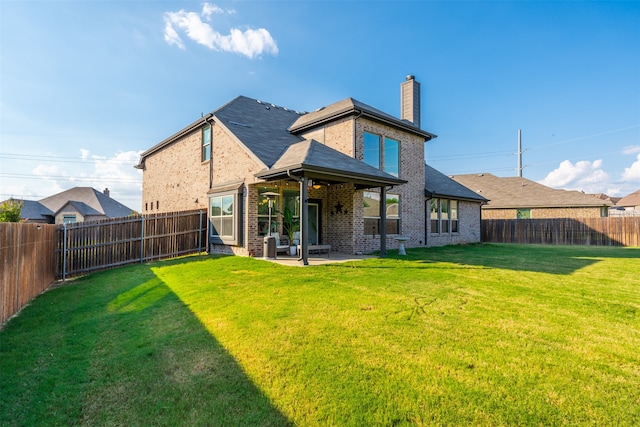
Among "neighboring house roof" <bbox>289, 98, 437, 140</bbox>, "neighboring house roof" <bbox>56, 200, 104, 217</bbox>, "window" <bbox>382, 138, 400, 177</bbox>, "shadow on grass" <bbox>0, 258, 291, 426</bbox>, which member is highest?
"neighboring house roof" <bbox>289, 98, 437, 140</bbox>

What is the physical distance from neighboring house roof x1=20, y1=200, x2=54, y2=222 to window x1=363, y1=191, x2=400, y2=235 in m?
41.5

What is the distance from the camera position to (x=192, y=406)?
2.81 metres

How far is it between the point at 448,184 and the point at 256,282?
→ 49.7 feet

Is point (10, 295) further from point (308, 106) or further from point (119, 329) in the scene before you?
point (308, 106)

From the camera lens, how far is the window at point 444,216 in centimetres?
1655

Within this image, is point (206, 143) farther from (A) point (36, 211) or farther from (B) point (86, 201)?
(A) point (36, 211)

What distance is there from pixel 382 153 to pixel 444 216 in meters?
6.35

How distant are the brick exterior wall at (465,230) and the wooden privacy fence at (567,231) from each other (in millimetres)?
2194

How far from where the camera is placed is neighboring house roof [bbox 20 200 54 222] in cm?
3591

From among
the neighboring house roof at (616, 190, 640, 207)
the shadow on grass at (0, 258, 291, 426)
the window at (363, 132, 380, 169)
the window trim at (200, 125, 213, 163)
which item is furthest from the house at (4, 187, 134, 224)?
the neighboring house roof at (616, 190, 640, 207)

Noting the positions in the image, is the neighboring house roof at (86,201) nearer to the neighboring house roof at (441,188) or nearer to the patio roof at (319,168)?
the patio roof at (319,168)

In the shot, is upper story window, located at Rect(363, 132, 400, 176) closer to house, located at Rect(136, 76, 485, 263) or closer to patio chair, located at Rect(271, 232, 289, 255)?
house, located at Rect(136, 76, 485, 263)

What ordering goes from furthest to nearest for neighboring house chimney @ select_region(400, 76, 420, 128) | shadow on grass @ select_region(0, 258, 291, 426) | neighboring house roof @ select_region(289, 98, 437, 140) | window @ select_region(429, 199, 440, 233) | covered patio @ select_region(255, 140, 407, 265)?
window @ select_region(429, 199, 440, 233), neighboring house chimney @ select_region(400, 76, 420, 128), neighboring house roof @ select_region(289, 98, 437, 140), covered patio @ select_region(255, 140, 407, 265), shadow on grass @ select_region(0, 258, 291, 426)

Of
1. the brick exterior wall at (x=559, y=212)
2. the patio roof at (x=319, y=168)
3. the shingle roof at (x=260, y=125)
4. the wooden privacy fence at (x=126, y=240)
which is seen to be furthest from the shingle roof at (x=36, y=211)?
the brick exterior wall at (x=559, y=212)
